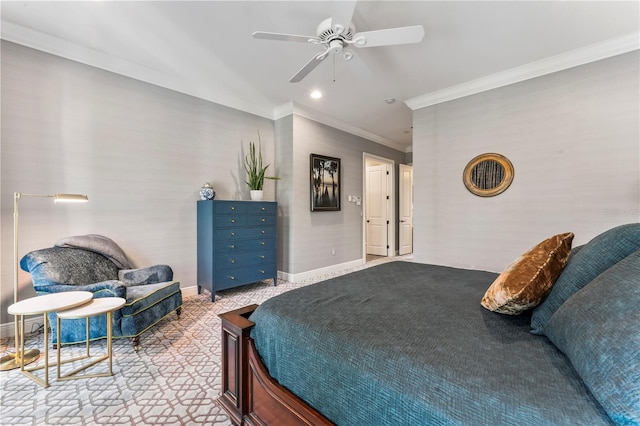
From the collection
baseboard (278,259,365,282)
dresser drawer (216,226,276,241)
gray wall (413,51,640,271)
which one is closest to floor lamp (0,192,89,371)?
dresser drawer (216,226,276,241)

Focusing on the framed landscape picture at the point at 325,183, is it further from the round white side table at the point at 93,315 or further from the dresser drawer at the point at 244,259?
the round white side table at the point at 93,315

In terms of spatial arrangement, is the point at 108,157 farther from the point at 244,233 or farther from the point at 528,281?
the point at 528,281

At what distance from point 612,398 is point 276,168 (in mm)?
4322

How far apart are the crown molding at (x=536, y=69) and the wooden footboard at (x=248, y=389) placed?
374cm

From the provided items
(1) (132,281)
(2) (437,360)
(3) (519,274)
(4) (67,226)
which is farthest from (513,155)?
(4) (67,226)

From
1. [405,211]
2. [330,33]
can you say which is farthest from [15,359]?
[405,211]

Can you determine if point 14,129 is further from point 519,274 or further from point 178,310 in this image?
point 519,274

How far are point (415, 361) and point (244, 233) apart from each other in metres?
3.15

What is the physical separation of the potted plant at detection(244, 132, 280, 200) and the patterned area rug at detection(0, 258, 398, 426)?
6.64ft

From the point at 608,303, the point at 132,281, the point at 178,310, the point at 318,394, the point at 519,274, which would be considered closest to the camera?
the point at 608,303

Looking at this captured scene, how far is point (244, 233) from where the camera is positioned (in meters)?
3.74

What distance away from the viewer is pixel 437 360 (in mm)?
874

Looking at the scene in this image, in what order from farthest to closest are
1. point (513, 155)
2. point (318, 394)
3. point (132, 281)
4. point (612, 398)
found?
point (513, 155) < point (132, 281) < point (318, 394) < point (612, 398)

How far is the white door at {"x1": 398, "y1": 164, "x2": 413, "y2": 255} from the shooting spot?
681cm
